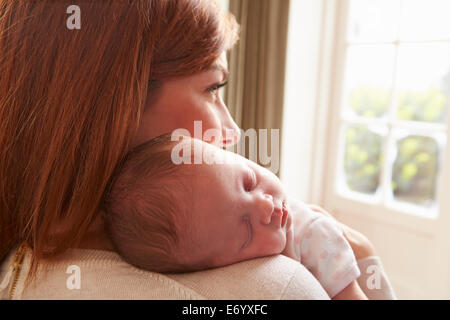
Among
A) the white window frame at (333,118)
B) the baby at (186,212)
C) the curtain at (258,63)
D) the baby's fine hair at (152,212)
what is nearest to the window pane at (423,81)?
the white window frame at (333,118)

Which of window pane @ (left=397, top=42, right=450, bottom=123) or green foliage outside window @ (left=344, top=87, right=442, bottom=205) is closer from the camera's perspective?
window pane @ (left=397, top=42, right=450, bottom=123)

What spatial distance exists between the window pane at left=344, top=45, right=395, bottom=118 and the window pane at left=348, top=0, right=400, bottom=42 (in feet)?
0.25

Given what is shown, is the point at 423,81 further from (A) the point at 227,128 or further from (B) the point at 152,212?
(B) the point at 152,212

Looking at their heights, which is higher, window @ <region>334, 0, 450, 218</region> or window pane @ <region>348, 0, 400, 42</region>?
window pane @ <region>348, 0, 400, 42</region>

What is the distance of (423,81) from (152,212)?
7.13ft

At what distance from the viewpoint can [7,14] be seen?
78 cm

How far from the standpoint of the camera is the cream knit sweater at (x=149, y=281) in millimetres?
636

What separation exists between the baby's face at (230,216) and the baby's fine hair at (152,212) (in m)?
0.03

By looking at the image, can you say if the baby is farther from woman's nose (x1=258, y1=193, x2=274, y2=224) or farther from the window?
the window

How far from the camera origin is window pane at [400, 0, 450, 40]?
2.26 meters

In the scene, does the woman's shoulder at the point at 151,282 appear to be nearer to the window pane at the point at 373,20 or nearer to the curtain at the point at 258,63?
the curtain at the point at 258,63

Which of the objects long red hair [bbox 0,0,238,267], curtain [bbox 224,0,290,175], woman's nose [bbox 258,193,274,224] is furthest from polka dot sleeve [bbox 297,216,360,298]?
curtain [bbox 224,0,290,175]
